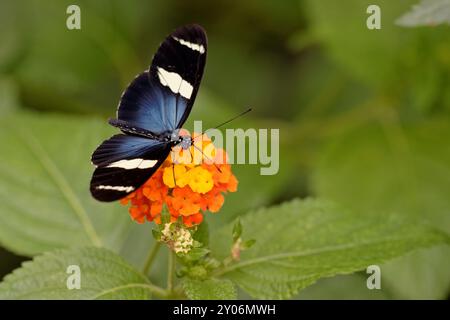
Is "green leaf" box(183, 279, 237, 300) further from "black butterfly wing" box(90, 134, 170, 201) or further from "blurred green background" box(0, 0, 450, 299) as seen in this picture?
"blurred green background" box(0, 0, 450, 299)

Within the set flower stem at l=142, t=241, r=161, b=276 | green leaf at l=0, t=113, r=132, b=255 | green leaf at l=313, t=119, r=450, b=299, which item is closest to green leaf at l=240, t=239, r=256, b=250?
flower stem at l=142, t=241, r=161, b=276

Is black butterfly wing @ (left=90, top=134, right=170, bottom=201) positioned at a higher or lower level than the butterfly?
lower

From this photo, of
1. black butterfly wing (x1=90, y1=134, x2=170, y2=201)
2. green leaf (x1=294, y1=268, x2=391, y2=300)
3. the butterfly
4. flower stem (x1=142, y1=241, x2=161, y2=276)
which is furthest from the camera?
green leaf (x1=294, y1=268, x2=391, y2=300)

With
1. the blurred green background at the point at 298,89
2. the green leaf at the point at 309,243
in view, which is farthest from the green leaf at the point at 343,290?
the green leaf at the point at 309,243

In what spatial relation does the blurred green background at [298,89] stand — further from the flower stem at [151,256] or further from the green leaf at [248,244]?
the green leaf at [248,244]

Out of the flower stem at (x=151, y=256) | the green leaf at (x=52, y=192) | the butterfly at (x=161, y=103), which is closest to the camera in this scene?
the butterfly at (x=161, y=103)

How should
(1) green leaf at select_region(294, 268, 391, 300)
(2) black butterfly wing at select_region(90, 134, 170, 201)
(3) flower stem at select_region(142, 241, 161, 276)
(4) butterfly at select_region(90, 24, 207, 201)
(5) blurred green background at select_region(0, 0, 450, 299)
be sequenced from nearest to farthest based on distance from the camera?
(2) black butterfly wing at select_region(90, 134, 170, 201) < (4) butterfly at select_region(90, 24, 207, 201) < (3) flower stem at select_region(142, 241, 161, 276) < (1) green leaf at select_region(294, 268, 391, 300) < (5) blurred green background at select_region(0, 0, 450, 299)
